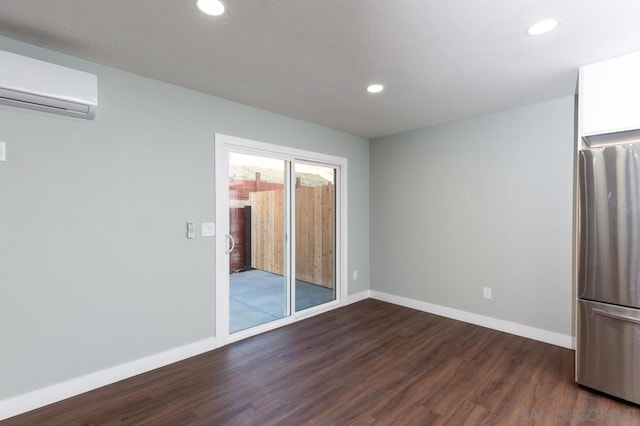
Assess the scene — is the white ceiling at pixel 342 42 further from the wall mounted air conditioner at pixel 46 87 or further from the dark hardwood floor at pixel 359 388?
the dark hardwood floor at pixel 359 388

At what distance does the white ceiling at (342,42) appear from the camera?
5.51 feet

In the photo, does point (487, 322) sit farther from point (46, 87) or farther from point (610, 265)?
point (46, 87)

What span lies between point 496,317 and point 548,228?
116cm

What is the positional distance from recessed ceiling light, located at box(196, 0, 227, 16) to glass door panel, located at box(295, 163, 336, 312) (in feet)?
7.44

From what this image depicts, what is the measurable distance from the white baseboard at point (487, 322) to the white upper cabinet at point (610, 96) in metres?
2.05

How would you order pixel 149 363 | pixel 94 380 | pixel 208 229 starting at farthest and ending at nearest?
pixel 208 229
pixel 149 363
pixel 94 380

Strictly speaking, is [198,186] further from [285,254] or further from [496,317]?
[496,317]

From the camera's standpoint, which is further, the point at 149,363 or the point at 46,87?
the point at 149,363

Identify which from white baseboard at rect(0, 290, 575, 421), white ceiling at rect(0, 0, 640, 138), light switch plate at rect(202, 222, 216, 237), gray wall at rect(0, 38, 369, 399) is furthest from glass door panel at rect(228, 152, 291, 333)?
white ceiling at rect(0, 0, 640, 138)

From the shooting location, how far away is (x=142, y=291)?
2.54 m

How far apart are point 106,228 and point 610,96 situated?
13.1 ft

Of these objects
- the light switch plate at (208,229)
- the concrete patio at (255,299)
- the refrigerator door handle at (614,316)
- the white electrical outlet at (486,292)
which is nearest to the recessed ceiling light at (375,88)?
the light switch plate at (208,229)

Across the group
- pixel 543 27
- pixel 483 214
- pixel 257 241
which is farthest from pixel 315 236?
pixel 543 27

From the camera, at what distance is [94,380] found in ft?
7.52
